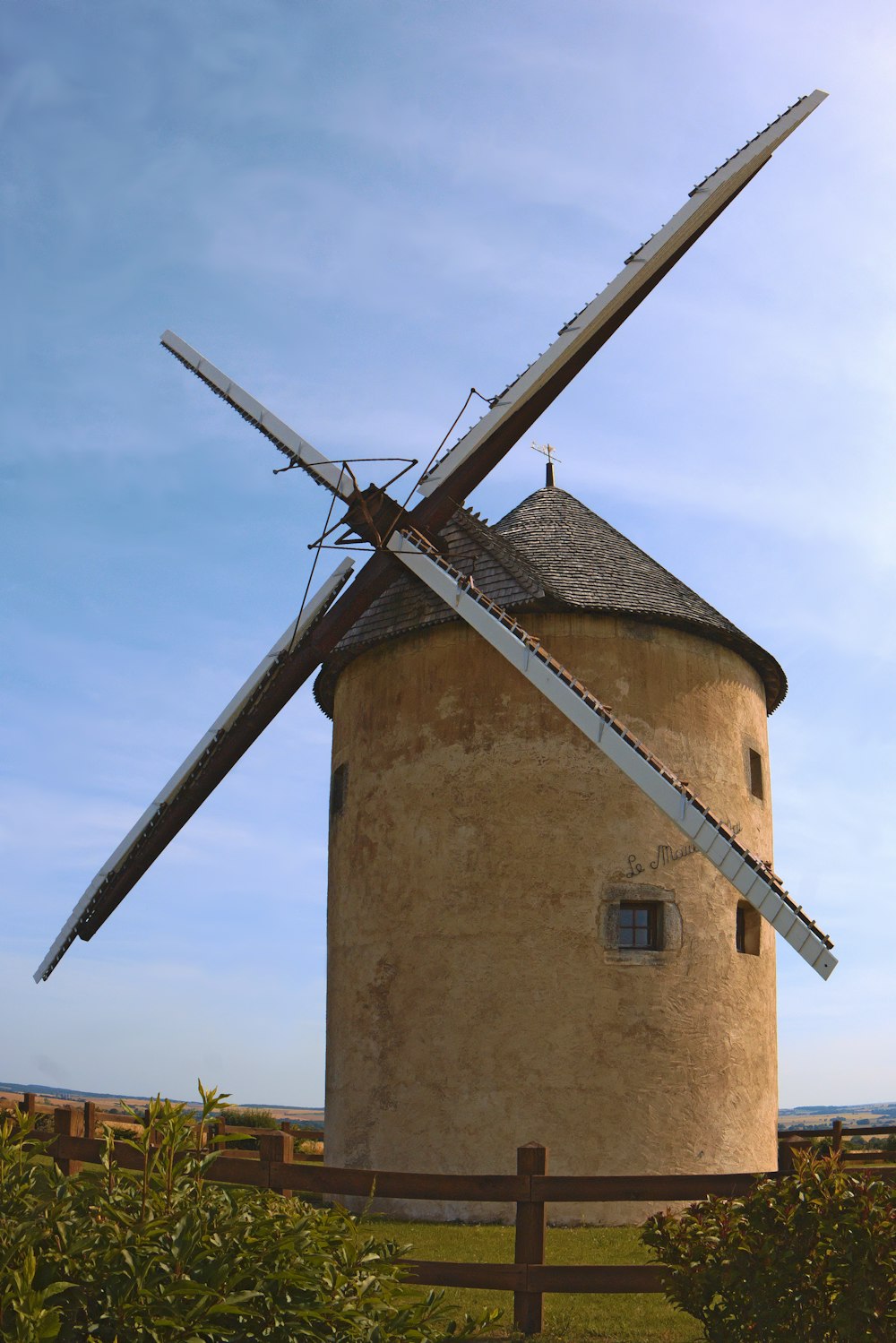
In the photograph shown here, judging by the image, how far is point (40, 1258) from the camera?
14.8 feet

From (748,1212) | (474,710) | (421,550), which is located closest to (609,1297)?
(748,1212)

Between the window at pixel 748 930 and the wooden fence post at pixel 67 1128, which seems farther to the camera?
the window at pixel 748 930

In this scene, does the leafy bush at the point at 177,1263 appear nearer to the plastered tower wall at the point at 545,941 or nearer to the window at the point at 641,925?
the plastered tower wall at the point at 545,941

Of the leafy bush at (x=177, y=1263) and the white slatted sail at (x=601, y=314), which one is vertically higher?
the white slatted sail at (x=601, y=314)

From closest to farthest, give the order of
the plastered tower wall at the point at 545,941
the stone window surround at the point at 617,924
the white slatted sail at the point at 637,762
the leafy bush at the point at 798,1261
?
1. the leafy bush at the point at 798,1261
2. the white slatted sail at the point at 637,762
3. the plastered tower wall at the point at 545,941
4. the stone window surround at the point at 617,924

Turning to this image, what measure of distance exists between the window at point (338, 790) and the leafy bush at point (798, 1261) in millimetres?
10481

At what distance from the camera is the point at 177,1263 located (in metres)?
4.52

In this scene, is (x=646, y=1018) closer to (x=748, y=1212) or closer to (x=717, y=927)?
(x=717, y=927)

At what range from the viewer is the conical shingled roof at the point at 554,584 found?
14984 mm

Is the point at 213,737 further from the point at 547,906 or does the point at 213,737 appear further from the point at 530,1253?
the point at 530,1253

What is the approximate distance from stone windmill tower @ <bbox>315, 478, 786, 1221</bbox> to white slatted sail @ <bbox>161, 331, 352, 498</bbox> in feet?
6.33

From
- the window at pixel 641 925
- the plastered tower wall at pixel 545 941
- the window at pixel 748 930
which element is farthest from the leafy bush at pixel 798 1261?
the window at pixel 748 930

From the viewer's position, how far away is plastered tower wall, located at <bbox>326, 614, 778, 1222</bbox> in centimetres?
1357

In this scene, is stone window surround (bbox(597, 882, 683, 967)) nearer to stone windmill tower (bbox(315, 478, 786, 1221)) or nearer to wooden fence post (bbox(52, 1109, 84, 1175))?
stone windmill tower (bbox(315, 478, 786, 1221))
